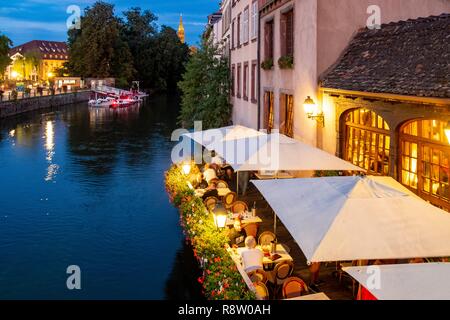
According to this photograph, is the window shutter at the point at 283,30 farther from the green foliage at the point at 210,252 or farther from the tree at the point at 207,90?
the tree at the point at 207,90

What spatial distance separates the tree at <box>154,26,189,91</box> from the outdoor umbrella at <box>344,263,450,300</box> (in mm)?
100433

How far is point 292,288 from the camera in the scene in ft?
28.4

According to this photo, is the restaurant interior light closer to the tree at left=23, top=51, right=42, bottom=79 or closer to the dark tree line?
the dark tree line

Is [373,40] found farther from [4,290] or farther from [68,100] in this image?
[68,100]

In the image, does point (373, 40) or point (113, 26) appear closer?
point (373, 40)

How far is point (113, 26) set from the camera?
94.1 meters

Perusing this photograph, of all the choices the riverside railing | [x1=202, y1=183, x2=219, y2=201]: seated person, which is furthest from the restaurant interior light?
the riverside railing

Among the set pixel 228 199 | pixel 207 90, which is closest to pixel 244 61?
pixel 207 90

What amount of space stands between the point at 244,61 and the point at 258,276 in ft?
66.4

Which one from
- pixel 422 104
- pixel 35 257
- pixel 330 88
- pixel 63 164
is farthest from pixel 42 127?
pixel 422 104

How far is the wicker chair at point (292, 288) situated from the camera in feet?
28.2

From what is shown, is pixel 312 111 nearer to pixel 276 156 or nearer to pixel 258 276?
pixel 276 156

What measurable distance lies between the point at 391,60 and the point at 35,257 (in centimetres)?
1092

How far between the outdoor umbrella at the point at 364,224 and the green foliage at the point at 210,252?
1.43m
